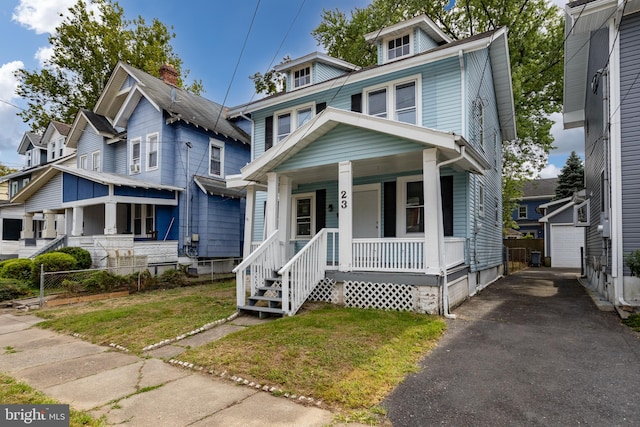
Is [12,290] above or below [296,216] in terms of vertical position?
below

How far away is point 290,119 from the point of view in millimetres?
12820

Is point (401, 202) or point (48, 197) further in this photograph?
point (48, 197)

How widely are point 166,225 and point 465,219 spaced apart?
1230 centimetres

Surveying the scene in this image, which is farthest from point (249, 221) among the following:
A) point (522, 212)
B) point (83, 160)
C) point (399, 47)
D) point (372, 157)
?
point (522, 212)

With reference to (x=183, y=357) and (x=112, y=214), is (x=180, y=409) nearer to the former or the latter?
(x=183, y=357)

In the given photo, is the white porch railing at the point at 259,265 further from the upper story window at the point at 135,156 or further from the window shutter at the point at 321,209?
the upper story window at the point at 135,156

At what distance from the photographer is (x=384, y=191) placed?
10539 mm

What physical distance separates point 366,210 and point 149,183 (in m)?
9.50

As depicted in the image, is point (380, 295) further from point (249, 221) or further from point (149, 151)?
point (149, 151)

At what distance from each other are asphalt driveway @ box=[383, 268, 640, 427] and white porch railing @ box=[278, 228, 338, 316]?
3041mm

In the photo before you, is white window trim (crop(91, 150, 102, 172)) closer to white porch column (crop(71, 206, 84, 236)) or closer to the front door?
white porch column (crop(71, 206, 84, 236))

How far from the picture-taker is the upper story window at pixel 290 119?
12391mm

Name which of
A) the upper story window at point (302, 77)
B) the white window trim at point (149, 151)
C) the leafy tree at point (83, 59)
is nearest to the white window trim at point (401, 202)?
the upper story window at point (302, 77)

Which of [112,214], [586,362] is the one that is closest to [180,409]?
[586,362]
